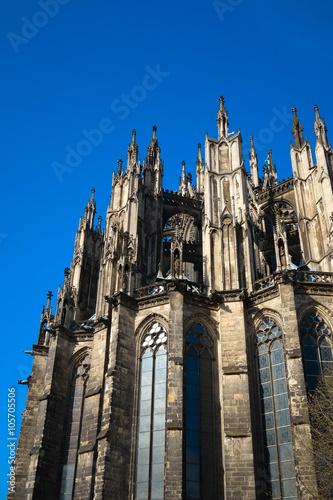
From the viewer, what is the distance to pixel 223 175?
31.3 m

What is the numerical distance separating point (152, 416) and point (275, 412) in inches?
214

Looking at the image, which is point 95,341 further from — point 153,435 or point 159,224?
point 159,224

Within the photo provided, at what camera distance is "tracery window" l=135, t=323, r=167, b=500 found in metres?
21.6

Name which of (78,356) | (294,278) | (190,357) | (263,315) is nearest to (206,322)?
(190,357)

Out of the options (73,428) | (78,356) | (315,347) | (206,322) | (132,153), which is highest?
(132,153)

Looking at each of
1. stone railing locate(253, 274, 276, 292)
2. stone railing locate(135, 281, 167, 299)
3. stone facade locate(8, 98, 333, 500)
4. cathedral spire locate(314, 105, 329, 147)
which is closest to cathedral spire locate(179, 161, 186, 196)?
stone facade locate(8, 98, 333, 500)

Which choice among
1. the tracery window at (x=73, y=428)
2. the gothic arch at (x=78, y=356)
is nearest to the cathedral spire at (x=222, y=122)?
the gothic arch at (x=78, y=356)

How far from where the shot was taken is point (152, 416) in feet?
76.2

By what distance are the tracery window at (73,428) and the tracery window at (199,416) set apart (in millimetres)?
6992

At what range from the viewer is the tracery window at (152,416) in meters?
21.6

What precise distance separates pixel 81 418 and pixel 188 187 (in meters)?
29.9

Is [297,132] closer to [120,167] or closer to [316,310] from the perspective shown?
[120,167]

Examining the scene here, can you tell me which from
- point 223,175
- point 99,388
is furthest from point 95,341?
point 223,175

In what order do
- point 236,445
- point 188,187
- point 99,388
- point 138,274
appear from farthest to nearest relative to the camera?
point 188,187 < point 138,274 < point 99,388 < point 236,445
